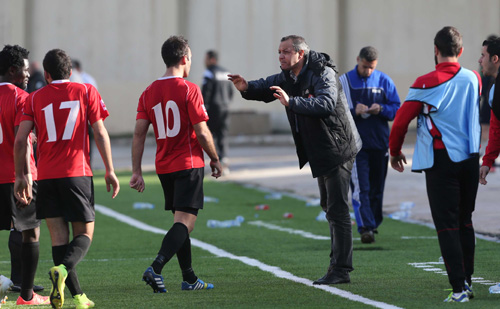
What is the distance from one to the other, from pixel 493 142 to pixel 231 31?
80.7 ft

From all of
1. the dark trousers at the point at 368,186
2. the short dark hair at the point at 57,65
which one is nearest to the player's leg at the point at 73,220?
the short dark hair at the point at 57,65

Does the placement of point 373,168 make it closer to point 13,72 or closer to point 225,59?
point 13,72

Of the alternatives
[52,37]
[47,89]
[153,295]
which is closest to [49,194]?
[47,89]

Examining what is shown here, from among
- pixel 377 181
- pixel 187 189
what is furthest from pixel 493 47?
pixel 377 181

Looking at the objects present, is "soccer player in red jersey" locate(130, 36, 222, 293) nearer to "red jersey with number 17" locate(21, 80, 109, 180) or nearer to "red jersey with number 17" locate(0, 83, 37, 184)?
"red jersey with number 17" locate(21, 80, 109, 180)

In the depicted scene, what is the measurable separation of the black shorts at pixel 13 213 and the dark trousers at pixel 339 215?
233cm

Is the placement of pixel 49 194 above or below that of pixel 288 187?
above

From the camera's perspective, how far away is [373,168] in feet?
36.0

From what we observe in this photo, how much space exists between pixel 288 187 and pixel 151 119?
9.53 meters

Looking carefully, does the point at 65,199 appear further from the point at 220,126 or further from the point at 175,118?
the point at 220,126

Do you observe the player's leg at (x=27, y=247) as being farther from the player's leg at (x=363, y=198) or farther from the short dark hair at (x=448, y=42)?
the player's leg at (x=363, y=198)

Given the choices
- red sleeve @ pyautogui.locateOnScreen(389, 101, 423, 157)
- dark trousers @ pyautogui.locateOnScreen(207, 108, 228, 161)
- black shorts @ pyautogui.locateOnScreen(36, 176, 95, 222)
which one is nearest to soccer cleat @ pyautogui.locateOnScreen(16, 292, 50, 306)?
black shorts @ pyautogui.locateOnScreen(36, 176, 95, 222)

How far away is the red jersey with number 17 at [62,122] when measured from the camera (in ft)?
22.9

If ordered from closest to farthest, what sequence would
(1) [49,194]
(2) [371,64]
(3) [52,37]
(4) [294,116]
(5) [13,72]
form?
(1) [49,194], (5) [13,72], (4) [294,116], (2) [371,64], (3) [52,37]
